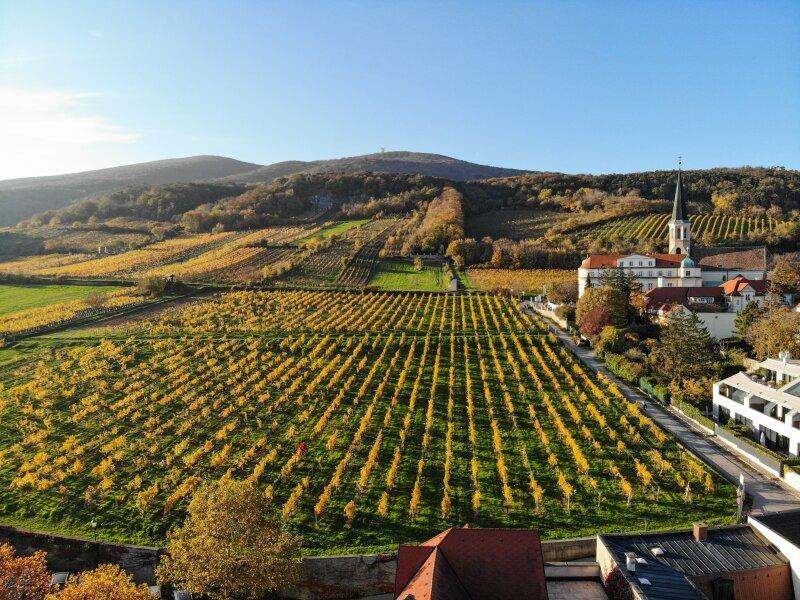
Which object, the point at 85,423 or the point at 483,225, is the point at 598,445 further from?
the point at 483,225

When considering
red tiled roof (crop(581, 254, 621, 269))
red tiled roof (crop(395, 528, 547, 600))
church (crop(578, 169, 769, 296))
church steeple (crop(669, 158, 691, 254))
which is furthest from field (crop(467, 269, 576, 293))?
red tiled roof (crop(395, 528, 547, 600))

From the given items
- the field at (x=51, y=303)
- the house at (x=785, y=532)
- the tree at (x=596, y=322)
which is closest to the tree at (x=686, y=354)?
the tree at (x=596, y=322)

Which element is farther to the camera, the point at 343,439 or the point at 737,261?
the point at 737,261

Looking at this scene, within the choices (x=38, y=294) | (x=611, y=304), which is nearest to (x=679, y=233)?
(x=611, y=304)

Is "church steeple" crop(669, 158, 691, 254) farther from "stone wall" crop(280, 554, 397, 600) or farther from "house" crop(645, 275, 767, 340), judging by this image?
"stone wall" crop(280, 554, 397, 600)

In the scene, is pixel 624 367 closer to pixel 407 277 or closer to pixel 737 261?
pixel 737 261
